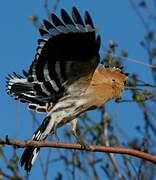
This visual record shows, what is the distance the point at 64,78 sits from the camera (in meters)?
4.50

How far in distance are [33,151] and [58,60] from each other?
0.57 m

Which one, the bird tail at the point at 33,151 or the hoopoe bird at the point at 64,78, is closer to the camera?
the hoopoe bird at the point at 64,78

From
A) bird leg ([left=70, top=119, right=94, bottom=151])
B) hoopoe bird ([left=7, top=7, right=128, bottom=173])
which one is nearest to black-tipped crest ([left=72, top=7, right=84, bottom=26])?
hoopoe bird ([left=7, top=7, right=128, bottom=173])

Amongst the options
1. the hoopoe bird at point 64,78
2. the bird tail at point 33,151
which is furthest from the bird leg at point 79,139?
the bird tail at point 33,151

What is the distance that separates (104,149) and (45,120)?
3.38 feet

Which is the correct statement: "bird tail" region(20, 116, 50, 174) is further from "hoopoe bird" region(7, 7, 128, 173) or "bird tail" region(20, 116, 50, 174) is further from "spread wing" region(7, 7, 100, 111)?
"spread wing" region(7, 7, 100, 111)

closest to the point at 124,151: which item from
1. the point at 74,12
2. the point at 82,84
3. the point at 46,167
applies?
the point at 74,12

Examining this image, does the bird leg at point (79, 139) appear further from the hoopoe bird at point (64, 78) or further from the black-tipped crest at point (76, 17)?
the black-tipped crest at point (76, 17)

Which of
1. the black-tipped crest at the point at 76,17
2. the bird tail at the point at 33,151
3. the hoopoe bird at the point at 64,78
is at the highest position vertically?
the black-tipped crest at the point at 76,17

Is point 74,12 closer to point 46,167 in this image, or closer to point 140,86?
point 140,86

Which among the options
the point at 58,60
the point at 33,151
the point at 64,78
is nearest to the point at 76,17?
the point at 58,60

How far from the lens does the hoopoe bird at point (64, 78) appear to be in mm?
4113

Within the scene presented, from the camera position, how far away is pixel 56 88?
14.8 feet

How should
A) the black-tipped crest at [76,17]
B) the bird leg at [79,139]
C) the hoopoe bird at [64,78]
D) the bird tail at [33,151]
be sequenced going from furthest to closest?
the bird tail at [33,151] < the hoopoe bird at [64,78] < the black-tipped crest at [76,17] < the bird leg at [79,139]
